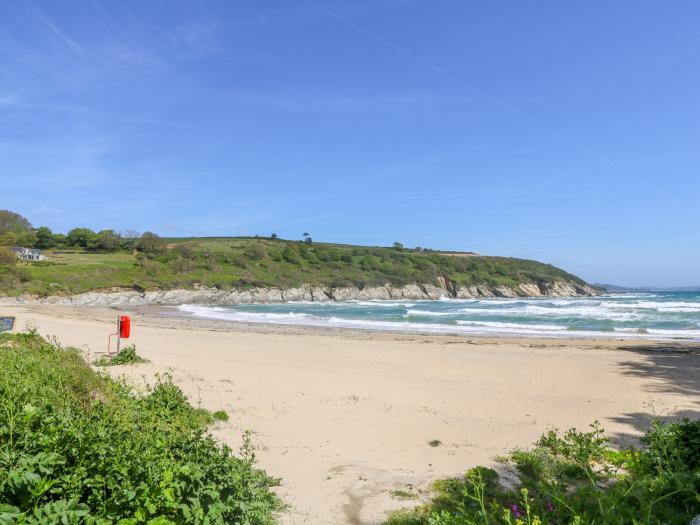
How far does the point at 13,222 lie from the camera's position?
92.9 m

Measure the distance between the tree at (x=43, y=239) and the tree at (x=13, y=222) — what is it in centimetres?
1184

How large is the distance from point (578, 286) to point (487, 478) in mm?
115433

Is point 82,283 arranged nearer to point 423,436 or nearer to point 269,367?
point 269,367

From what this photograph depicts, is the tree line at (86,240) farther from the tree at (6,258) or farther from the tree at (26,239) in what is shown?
the tree at (6,258)

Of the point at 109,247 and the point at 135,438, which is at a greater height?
the point at 109,247

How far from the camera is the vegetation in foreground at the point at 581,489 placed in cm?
311

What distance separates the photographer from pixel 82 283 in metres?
51.1

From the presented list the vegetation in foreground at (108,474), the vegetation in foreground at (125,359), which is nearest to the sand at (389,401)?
the vegetation in foreground at (125,359)

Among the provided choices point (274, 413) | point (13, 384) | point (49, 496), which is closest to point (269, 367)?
point (274, 413)

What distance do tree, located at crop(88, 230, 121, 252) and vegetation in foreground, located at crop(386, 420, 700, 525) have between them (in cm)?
8163

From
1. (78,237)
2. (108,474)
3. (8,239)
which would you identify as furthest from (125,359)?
(78,237)

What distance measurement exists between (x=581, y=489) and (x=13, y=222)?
113m

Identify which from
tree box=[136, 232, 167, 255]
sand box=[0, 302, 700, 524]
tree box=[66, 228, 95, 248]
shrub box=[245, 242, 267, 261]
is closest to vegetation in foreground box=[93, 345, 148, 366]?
sand box=[0, 302, 700, 524]

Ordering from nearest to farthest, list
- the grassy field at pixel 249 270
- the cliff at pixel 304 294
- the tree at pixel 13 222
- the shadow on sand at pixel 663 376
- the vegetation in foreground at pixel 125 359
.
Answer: the shadow on sand at pixel 663 376 < the vegetation in foreground at pixel 125 359 < the cliff at pixel 304 294 < the grassy field at pixel 249 270 < the tree at pixel 13 222
